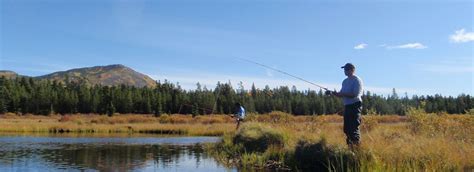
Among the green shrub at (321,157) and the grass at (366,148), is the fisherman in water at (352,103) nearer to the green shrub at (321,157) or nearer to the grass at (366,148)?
the grass at (366,148)

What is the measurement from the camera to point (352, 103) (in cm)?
1075

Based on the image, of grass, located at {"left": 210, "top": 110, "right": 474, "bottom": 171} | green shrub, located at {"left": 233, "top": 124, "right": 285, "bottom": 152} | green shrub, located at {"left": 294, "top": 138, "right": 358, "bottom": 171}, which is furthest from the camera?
green shrub, located at {"left": 233, "top": 124, "right": 285, "bottom": 152}

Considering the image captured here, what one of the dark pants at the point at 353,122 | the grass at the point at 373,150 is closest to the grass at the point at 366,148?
the grass at the point at 373,150

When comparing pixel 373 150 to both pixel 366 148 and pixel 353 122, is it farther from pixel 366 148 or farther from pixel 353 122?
pixel 353 122

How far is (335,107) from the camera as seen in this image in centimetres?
12400

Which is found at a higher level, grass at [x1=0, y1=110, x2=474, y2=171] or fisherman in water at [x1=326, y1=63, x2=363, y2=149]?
fisherman in water at [x1=326, y1=63, x2=363, y2=149]

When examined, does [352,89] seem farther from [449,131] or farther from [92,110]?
[92,110]

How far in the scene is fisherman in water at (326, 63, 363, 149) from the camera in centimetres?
1053

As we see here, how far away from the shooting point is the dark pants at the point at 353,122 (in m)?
10.5

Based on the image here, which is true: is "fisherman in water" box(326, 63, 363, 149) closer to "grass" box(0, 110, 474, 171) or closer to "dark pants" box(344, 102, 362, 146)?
"dark pants" box(344, 102, 362, 146)

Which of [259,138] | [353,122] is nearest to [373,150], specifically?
[353,122]

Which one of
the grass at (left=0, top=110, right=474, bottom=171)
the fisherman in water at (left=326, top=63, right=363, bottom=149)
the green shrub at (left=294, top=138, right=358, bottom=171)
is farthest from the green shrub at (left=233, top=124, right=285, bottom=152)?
the fisherman in water at (left=326, top=63, right=363, bottom=149)

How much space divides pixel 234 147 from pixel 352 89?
277 inches

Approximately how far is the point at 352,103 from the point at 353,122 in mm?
415
